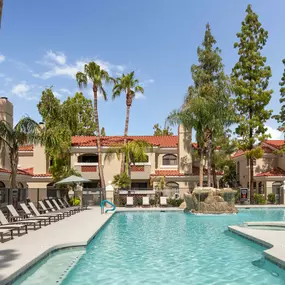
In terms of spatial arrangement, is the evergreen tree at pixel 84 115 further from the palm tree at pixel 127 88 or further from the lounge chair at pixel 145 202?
the lounge chair at pixel 145 202

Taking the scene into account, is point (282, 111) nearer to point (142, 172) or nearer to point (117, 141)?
point (142, 172)

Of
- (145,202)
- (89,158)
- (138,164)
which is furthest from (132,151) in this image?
(89,158)

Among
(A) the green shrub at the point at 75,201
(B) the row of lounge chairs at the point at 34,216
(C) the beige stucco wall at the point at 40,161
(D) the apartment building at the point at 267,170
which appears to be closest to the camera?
(B) the row of lounge chairs at the point at 34,216

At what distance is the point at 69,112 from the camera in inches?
1533

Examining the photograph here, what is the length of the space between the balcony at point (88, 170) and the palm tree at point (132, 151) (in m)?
2.81

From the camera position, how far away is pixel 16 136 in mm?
21656

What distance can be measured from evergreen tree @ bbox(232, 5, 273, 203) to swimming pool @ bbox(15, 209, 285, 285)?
21.6 metres

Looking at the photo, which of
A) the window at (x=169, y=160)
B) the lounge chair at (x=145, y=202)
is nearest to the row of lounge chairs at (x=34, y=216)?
Answer: the lounge chair at (x=145, y=202)

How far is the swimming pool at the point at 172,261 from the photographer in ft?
Answer: 26.8

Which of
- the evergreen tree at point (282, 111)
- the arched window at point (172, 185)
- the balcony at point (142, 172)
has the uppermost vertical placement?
the evergreen tree at point (282, 111)

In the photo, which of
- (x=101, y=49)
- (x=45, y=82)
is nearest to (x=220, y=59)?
(x=101, y=49)

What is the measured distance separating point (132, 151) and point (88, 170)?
20.7ft

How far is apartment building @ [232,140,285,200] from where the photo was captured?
3644cm

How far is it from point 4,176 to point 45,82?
1810cm
